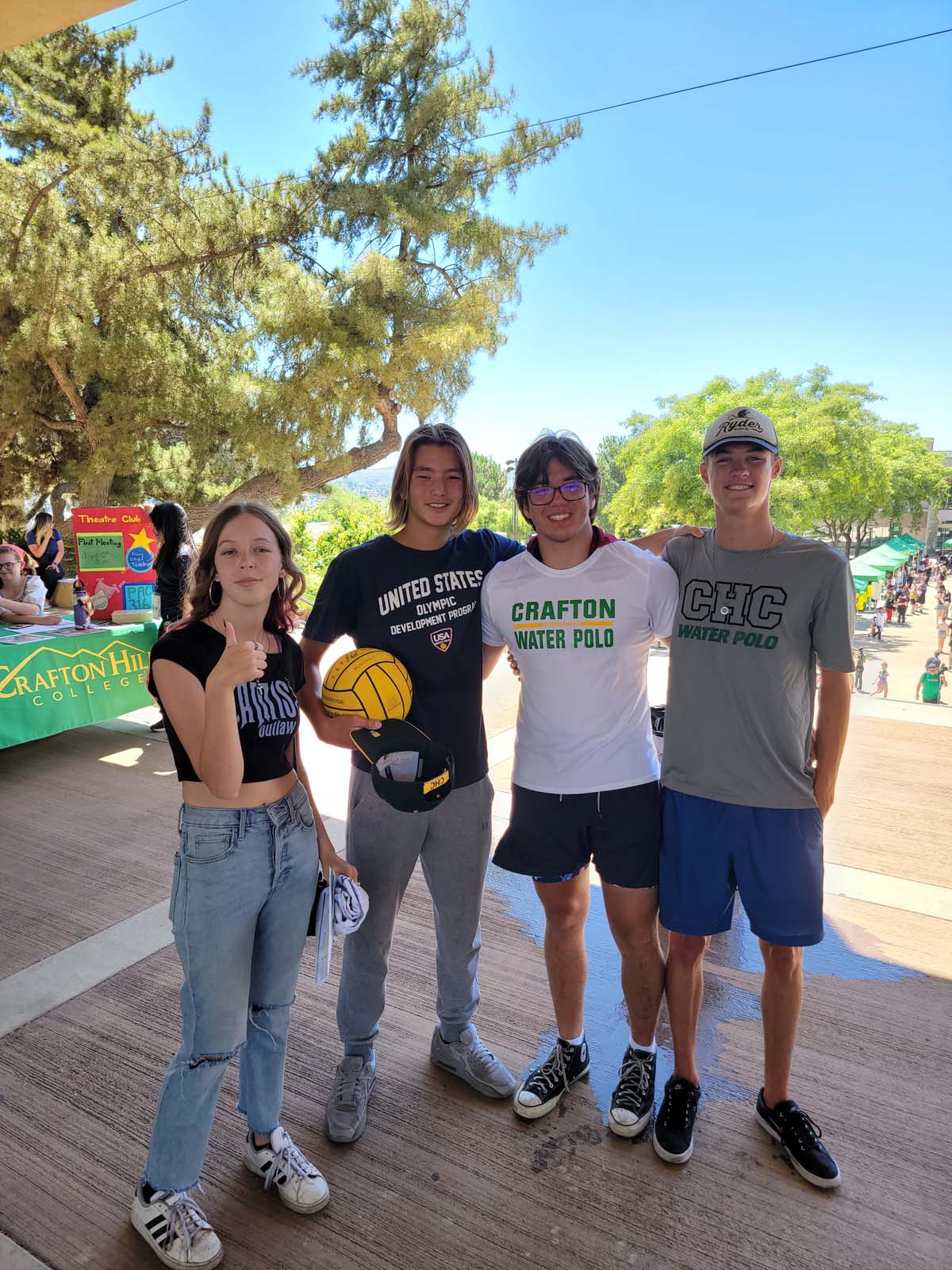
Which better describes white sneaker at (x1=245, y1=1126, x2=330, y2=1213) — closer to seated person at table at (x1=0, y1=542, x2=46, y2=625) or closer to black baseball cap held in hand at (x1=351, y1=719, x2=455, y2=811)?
black baseball cap held in hand at (x1=351, y1=719, x2=455, y2=811)

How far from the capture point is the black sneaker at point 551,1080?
1822 mm

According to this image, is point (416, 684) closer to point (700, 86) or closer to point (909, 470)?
point (700, 86)

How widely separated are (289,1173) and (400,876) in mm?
658

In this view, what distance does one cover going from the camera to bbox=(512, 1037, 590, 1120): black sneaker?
1822 mm

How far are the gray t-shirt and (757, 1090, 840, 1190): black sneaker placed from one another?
0.79 m

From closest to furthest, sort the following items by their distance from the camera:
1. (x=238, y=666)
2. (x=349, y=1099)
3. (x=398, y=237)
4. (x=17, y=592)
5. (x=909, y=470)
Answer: (x=238, y=666) < (x=349, y=1099) < (x=17, y=592) < (x=398, y=237) < (x=909, y=470)

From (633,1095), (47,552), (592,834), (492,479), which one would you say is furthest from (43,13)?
(492,479)

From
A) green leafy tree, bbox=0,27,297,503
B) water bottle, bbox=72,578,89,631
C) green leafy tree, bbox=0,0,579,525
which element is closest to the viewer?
water bottle, bbox=72,578,89,631

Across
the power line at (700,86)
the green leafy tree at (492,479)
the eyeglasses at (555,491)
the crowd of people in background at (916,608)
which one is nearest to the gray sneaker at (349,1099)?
the eyeglasses at (555,491)

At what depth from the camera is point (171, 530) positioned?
15.6ft

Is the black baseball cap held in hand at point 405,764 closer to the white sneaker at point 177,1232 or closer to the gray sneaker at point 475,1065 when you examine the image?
the gray sneaker at point 475,1065

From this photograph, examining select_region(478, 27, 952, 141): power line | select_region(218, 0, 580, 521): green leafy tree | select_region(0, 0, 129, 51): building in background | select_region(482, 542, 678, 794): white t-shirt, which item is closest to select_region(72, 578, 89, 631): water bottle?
select_region(0, 0, 129, 51): building in background

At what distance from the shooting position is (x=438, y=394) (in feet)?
40.9

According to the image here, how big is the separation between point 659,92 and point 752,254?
1646 inches
